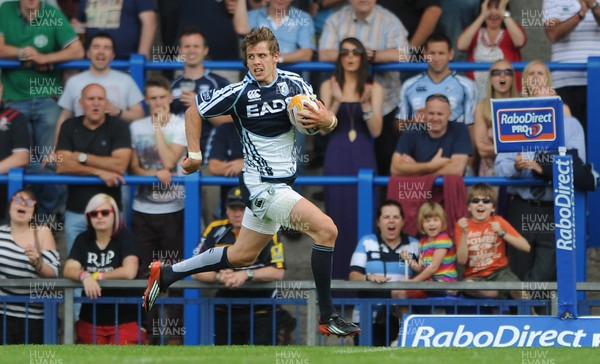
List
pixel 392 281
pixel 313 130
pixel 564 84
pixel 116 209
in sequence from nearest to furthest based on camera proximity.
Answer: pixel 313 130 < pixel 392 281 < pixel 116 209 < pixel 564 84

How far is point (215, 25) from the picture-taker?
43.4ft

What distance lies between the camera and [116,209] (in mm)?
11133

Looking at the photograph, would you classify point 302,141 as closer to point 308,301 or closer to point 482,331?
point 308,301

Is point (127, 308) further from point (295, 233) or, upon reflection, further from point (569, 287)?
point (569, 287)

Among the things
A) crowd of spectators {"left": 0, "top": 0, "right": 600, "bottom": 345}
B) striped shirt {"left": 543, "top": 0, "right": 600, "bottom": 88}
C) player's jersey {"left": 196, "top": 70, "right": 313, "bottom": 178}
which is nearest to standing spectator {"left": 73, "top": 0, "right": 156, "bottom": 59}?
crowd of spectators {"left": 0, "top": 0, "right": 600, "bottom": 345}

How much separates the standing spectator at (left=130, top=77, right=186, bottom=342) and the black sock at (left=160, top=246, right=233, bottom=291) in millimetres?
1833

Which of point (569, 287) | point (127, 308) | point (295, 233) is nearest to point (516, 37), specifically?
point (295, 233)

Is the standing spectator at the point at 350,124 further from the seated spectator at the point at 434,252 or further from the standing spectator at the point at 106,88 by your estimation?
the standing spectator at the point at 106,88

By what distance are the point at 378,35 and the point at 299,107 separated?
13.9 feet

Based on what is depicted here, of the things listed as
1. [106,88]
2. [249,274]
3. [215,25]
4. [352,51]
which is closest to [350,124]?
[352,51]

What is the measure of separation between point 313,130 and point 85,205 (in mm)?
3728

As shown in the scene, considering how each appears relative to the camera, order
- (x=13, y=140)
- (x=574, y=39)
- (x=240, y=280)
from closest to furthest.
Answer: (x=240, y=280) < (x=13, y=140) < (x=574, y=39)

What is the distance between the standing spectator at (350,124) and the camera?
11.9m

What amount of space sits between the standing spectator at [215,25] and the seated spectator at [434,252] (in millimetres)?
3204
